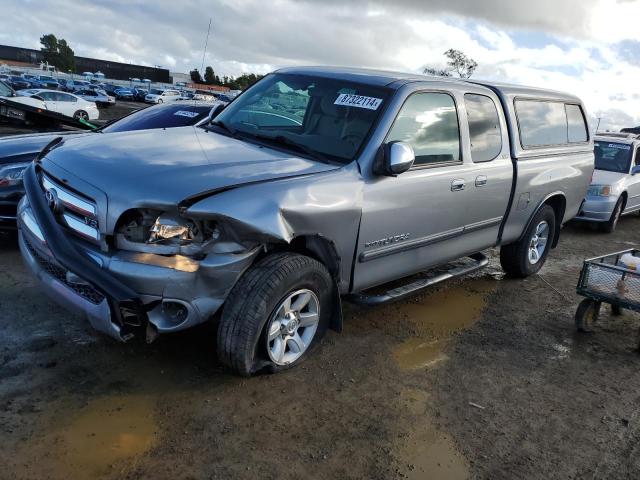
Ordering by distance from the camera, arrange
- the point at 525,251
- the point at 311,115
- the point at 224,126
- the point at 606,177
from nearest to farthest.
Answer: the point at 311,115 → the point at 224,126 → the point at 525,251 → the point at 606,177

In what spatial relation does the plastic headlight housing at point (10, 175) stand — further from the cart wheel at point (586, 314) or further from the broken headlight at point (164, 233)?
the cart wheel at point (586, 314)

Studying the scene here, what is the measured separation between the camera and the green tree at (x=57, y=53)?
8819 cm

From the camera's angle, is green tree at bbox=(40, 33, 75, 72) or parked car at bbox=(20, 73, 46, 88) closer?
parked car at bbox=(20, 73, 46, 88)

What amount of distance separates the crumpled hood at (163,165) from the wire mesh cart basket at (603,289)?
105 inches

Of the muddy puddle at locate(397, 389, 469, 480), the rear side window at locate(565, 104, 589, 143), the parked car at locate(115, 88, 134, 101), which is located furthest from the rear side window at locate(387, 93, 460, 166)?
the parked car at locate(115, 88, 134, 101)

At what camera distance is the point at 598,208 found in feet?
30.5

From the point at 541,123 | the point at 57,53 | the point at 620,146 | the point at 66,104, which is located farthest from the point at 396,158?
Answer: the point at 57,53

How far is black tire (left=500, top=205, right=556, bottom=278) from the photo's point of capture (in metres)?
5.91

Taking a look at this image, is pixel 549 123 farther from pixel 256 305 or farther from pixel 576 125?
pixel 256 305

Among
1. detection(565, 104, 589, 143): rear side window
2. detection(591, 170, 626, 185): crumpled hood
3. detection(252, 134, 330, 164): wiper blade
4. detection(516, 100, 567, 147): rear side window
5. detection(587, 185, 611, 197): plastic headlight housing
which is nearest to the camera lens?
detection(252, 134, 330, 164): wiper blade

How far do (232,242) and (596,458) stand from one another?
2377mm

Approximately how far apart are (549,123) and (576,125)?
794 mm

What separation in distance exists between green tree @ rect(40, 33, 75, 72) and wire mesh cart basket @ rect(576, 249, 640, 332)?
96.8 m

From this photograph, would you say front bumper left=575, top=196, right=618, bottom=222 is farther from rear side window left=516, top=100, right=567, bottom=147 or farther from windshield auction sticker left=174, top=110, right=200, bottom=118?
windshield auction sticker left=174, top=110, right=200, bottom=118
